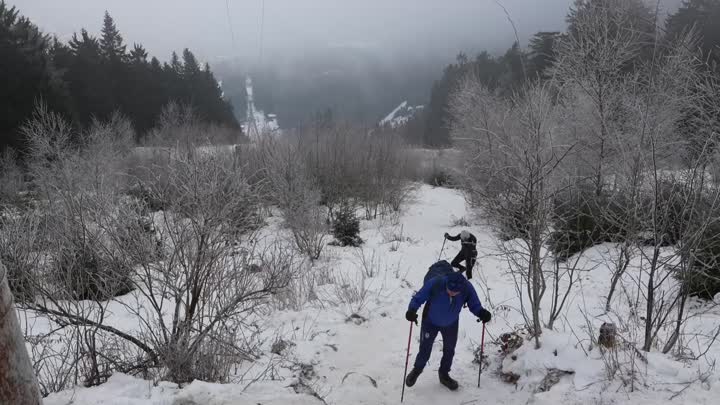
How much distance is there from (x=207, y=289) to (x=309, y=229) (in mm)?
8412

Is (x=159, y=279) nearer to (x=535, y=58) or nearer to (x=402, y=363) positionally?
(x=402, y=363)

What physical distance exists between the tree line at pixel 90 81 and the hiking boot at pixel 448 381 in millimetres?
27091

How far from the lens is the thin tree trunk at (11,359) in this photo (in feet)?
4.65

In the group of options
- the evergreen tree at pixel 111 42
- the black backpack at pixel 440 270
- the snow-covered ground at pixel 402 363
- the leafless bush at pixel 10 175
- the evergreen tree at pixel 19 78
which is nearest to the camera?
the snow-covered ground at pixel 402 363

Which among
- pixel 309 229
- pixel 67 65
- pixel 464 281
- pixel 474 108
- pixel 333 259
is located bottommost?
pixel 333 259

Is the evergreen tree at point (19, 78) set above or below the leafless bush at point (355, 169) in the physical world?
above

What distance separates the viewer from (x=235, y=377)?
16.8ft

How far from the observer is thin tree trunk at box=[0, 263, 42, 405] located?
1418mm

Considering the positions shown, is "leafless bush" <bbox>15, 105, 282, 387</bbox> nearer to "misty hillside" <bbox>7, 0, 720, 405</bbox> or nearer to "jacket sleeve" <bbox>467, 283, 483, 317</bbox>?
"misty hillside" <bbox>7, 0, 720, 405</bbox>

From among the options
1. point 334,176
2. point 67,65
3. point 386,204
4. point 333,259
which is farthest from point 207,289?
point 67,65

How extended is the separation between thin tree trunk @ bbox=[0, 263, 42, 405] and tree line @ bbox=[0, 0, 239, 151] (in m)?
27.5

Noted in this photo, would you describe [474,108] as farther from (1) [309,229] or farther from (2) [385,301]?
(2) [385,301]

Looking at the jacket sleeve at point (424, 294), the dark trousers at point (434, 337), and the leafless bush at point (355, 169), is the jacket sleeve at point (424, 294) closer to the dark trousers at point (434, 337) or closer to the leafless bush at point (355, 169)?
the dark trousers at point (434, 337)

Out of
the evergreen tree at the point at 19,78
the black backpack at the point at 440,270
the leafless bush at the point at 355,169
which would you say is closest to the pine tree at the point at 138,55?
the evergreen tree at the point at 19,78
